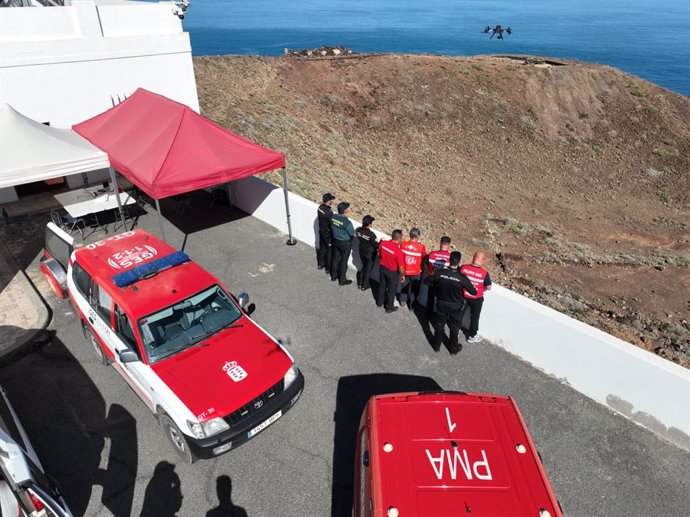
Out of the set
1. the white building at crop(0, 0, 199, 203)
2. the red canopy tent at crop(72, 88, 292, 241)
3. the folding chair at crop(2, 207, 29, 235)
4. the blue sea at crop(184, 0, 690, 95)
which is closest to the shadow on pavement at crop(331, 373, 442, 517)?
the red canopy tent at crop(72, 88, 292, 241)

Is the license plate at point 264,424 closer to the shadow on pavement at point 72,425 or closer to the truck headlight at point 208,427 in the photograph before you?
the truck headlight at point 208,427

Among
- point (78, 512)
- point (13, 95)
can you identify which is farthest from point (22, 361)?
point (13, 95)

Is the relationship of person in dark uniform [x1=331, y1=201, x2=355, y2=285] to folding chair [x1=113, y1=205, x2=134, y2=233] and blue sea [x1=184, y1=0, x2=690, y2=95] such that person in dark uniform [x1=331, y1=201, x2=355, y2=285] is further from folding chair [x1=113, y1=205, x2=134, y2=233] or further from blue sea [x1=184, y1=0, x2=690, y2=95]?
blue sea [x1=184, y1=0, x2=690, y2=95]

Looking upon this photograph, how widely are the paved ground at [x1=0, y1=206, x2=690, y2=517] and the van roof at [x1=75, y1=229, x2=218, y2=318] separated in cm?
163

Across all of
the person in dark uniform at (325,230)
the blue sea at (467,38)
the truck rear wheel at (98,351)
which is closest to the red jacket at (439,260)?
the person in dark uniform at (325,230)

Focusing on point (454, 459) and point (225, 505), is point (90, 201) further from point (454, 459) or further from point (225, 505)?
point (454, 459)

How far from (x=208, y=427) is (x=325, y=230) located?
4.86 meters

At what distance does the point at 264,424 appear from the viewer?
19.1 feet

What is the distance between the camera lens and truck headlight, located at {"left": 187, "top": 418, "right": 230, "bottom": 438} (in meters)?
5.35

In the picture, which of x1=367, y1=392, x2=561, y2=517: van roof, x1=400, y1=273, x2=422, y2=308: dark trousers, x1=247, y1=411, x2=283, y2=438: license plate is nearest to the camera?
x1=367, y1=392, x2=561, y2=517: van roof

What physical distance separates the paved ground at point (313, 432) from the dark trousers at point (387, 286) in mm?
241

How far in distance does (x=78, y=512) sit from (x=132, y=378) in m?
1.69

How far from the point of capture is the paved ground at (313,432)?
5.45 m

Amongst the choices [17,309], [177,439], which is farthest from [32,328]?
[177,439]
